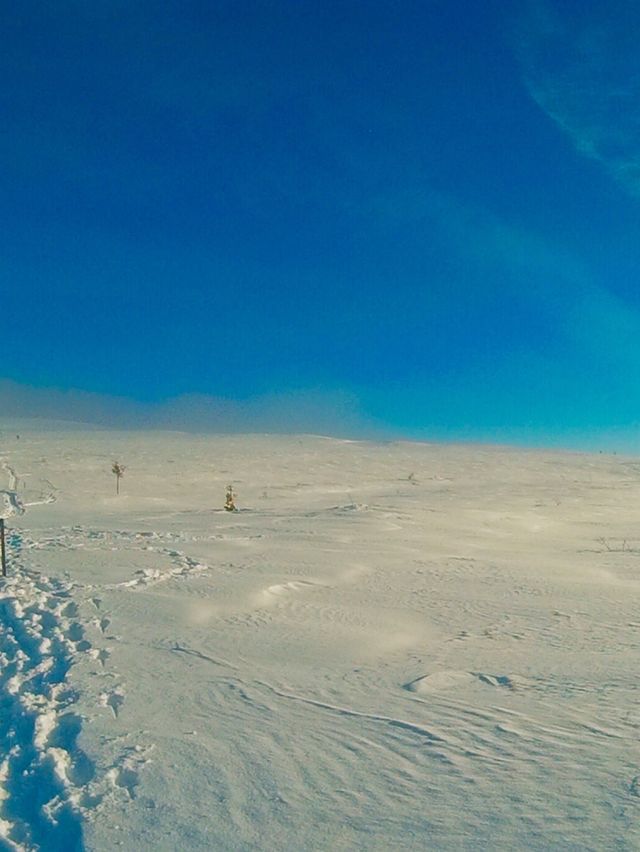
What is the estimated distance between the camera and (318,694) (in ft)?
20.6

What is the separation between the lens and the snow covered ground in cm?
409

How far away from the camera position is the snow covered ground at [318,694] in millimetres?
4090

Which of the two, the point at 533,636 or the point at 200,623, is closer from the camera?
the point at 533,636

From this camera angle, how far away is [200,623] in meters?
8.94

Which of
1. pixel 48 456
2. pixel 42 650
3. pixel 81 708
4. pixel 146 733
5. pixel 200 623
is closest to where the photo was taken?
pixel 146 733

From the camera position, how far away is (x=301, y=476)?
131 ft

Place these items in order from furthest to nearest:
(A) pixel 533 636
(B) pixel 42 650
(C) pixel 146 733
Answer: (A) pixel 533 636, (B) pixel 42 650, (C) pixel 146 733

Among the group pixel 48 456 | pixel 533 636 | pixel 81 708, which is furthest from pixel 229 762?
pixel 48 456

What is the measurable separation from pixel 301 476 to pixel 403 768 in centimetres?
3526

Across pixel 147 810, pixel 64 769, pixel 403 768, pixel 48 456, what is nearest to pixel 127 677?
pixel 64 769

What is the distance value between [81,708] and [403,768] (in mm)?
2829

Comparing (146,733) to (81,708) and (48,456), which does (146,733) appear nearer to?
(81,708)

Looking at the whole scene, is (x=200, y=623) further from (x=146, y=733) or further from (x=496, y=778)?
(x=496, y=778)

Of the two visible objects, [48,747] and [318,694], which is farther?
[318,694]
